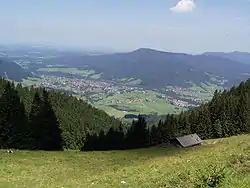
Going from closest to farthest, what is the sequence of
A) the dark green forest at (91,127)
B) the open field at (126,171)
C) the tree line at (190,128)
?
the open field at (126,171) < the dark green forest at (91,127) < the tree line at (190,128)

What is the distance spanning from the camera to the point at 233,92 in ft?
383

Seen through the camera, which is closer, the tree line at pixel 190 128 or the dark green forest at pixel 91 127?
the dark green forest at pixel 91 127

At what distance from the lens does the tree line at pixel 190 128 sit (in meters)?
91.8

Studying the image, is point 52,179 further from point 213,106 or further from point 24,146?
point 213,106

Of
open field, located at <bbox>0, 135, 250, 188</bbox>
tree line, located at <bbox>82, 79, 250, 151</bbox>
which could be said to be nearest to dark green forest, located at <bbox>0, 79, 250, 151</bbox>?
tree line, located at <bbox>82, 79, 250, 151</bbox>

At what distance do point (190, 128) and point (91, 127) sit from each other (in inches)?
1394

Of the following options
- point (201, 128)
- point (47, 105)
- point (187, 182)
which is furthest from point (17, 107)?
point (187, 182)

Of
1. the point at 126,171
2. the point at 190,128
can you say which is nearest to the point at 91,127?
the point at 190,128

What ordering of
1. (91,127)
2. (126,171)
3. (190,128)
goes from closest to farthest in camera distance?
(126,171) < (190,128) < (91,127)

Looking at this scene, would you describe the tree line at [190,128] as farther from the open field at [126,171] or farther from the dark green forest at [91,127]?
the open field at [126,171]

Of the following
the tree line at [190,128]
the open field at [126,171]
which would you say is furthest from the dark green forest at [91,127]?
the open field at [126,171]

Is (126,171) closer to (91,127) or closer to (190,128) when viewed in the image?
(190,128)

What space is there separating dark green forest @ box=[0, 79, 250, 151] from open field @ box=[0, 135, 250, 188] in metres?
23.2

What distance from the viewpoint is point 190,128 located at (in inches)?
3794
